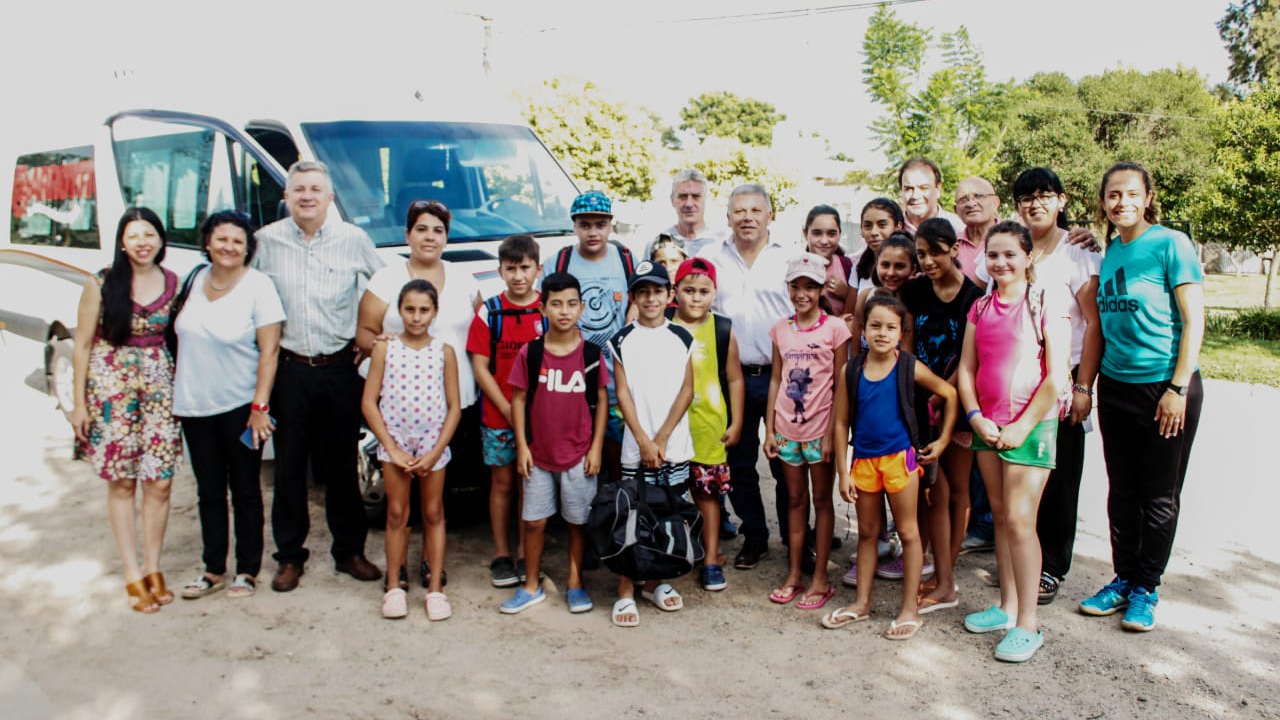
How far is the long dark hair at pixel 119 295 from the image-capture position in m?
4.20

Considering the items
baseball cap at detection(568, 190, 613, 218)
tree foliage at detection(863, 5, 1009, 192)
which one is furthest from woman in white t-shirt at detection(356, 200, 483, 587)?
tree foliage at detection(863, 5, 1009, 192)

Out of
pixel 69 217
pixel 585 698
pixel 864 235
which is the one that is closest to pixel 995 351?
pixel 864 235

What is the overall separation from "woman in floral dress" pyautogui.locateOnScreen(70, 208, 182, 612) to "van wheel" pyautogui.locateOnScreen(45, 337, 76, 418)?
379 centimetres

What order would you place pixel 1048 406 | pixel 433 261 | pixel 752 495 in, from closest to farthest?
pixel 1048 406 → pixel 433 261 → pixel 752 495

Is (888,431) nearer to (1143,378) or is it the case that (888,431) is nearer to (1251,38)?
(1143,378)

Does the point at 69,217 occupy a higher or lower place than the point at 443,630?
higher

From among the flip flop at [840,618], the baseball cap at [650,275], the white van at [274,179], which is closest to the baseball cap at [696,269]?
the baseball cap at [650,275]

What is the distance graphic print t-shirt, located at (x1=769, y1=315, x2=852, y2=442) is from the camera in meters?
4.39

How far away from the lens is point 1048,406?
3787 millimetres

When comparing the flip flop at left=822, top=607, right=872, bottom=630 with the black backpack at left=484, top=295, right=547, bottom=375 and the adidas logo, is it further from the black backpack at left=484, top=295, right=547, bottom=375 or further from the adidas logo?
the black backpack at left=484, top=295, right=547, bottom=375

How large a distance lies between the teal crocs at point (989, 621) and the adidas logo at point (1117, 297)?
142 centimetres

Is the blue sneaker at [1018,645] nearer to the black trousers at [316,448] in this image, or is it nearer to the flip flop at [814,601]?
the flip flop at [814,601]

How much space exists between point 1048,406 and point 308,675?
125 inches

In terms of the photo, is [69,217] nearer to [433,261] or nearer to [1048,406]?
[433,261]
